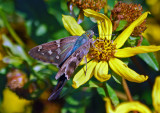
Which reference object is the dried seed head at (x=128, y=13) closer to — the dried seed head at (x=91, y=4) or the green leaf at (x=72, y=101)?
the dried seed head at (x=91, y=4)

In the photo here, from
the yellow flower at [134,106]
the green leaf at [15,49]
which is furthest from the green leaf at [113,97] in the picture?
the green leaf at [15,49]

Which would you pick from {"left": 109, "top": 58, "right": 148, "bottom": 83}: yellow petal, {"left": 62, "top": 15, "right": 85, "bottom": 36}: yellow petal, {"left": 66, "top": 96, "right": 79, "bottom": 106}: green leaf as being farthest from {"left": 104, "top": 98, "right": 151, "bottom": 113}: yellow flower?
{"left": 66, "top": 96, "right": 79, "bottom": 106}: green leaf

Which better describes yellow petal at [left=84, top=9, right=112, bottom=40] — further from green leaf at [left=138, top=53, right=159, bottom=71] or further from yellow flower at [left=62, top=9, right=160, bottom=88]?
green leaf at [left=138, top=53, right=159, bottom=71]

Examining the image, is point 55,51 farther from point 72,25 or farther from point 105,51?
point 105,51

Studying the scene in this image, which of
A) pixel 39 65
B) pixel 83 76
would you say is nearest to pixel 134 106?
pixel 83 76

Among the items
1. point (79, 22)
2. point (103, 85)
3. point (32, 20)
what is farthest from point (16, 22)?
point (103, 85)

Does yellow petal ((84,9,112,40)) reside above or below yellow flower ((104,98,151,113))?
above

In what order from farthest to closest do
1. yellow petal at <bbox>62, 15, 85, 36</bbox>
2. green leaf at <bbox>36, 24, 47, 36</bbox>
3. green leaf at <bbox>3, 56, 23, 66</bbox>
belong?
green leaf at <bbox>36, 24, 47, 36</bbox> → green leaf at <bbox>3, 56, 23, 66</bbox> → yellow petal at <bbox>62, 15, 85, 36</bbox>
